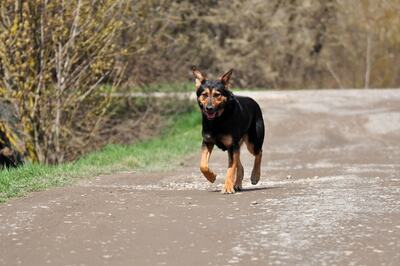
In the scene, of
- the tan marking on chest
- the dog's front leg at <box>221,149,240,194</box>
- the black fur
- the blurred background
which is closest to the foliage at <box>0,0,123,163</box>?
the blurred background

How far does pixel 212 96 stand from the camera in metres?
9.52

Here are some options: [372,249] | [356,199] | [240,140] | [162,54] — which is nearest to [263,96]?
[162,54]

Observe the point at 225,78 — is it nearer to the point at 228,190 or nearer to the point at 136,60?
the point at 228,190

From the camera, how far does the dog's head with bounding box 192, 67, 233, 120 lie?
9.48m

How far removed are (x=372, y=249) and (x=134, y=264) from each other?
69.1 inches

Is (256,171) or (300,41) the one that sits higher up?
(256,171)

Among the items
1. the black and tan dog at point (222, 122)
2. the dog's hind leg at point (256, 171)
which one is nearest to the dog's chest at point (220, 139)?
the black and tan dog at point (222, 122)

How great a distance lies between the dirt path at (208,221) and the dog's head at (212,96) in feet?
2.97

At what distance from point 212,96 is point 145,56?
1213cm

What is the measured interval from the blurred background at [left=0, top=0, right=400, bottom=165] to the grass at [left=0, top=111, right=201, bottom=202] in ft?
2.49

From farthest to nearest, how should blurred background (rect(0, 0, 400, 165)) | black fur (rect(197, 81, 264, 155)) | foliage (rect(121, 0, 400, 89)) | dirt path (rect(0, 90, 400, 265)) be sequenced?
1. foliage (rect(121, 0, 400, 89))
2. blurred background (rect(0, 0, 400, 165))
3. black fur (rect(197, 81, 264, 155))
4. dirt path (rect(0, 90, 400, 265))

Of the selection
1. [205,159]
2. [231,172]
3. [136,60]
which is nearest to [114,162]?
[205,159]

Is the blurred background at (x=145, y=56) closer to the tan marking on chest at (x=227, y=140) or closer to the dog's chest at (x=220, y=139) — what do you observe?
the dog's chest at (x=220, y=139)

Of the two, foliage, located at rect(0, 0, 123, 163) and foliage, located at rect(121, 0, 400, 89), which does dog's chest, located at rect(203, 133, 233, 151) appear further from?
foliage, located at rect(121, 0, 400, 89)
